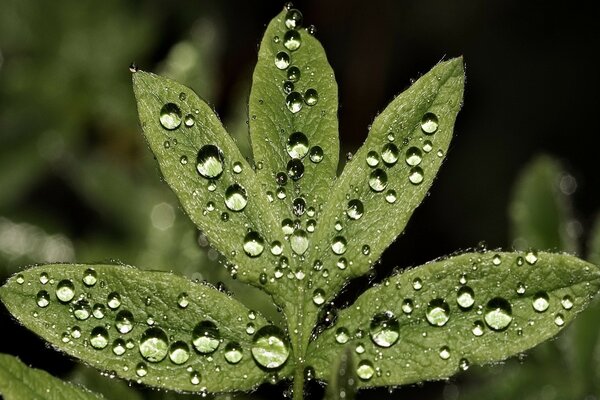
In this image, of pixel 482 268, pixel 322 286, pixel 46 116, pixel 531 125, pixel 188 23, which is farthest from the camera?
pixel 531 125

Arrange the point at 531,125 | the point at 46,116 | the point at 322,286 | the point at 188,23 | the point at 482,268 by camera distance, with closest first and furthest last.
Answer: the point at 482,268, the point at 322,286, the point at 46,116, the point at 188,23, the point at 531,125

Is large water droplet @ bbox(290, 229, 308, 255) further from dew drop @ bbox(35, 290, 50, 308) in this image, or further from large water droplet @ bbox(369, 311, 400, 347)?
dew drop @ bbox(35, 290, 50, 308)

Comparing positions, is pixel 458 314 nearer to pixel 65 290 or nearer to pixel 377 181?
pixel 377 181

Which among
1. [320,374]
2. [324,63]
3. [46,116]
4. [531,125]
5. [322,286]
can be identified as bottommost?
[320,374]

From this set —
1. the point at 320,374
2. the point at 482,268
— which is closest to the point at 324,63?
the point at 482,268

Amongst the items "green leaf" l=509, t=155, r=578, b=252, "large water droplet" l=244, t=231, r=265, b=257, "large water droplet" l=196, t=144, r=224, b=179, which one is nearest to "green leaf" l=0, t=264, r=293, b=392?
"large water droplet" l=244, t=231, r=265, b=257

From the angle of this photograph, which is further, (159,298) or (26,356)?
(26,356)

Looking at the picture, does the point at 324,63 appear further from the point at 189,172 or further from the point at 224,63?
the point at 224,63
